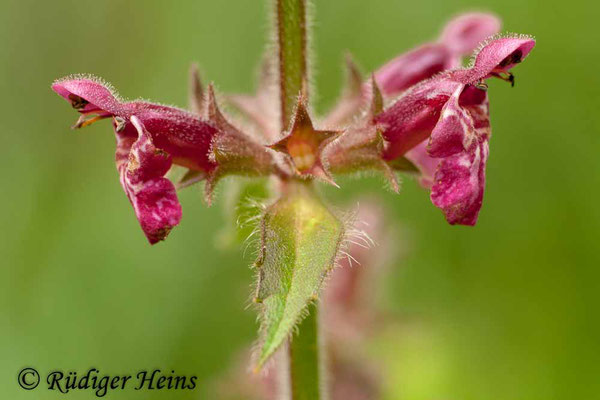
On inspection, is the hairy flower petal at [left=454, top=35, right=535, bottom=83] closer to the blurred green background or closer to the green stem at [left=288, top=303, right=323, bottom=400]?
the green stem at [left=288, top=303, right=323, bottom=400]

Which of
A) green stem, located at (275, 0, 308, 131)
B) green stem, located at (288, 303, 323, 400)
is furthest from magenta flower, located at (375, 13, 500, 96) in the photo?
green stem, located at (288, 303, 323, 400)

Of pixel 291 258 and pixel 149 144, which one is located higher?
pixel 149 144

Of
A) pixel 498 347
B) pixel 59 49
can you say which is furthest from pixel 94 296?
pixel 498 347

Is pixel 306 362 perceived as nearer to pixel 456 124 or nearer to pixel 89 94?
pixel 456 124

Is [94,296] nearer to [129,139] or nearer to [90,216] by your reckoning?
[90,216]

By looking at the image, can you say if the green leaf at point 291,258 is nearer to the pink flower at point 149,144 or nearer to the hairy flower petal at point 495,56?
the pink flower at point 149,144

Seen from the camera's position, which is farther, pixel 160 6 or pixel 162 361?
pixel 160 6

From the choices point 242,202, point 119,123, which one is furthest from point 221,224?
point 119,123
